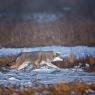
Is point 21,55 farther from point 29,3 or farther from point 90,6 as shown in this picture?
point 90,6

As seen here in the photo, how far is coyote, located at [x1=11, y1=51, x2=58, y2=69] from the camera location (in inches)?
128

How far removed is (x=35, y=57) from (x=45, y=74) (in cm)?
17

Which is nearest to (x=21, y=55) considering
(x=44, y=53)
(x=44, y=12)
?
(x=44, y=53)

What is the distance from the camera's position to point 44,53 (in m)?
3.26

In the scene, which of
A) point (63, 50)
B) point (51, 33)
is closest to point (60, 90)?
point (63, 50)

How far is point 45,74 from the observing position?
10.6 ft

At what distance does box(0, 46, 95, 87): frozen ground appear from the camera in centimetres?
322

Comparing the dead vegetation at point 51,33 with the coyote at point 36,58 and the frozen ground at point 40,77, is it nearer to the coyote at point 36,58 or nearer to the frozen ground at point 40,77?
the coyote at point 36,58

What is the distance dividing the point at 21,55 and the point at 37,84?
29 centimetres

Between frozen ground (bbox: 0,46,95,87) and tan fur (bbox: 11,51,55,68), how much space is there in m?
0.03

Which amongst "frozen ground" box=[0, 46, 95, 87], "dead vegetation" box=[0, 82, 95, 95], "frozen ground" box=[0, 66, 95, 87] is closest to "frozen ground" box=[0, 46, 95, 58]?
"frozen ground" box=[0, 46, 95, 87]

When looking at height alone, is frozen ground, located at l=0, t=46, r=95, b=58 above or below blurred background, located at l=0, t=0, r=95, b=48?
below

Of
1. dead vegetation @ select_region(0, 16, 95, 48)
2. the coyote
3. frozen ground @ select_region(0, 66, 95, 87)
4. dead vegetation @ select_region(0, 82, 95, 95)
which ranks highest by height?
dead vegetation @ select_region(0, 16, 95, 48)

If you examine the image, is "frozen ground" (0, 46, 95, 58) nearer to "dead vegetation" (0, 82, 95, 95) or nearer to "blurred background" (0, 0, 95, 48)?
"blurred background" (0, 0, 95, 48)
